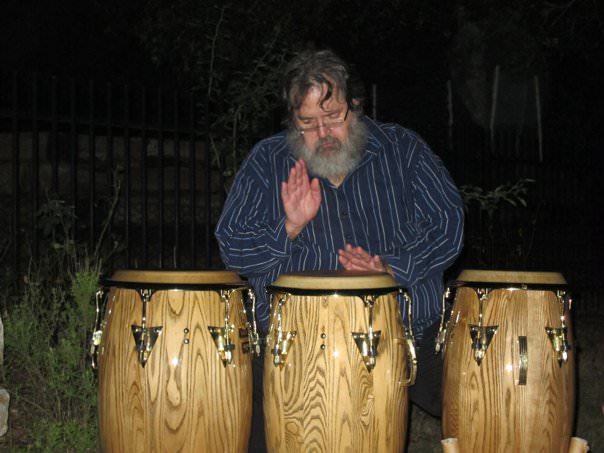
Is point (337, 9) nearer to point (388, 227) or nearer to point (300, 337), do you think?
point (388, 227)

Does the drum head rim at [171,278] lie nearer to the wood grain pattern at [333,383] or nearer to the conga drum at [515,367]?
the wood grain pattern at [333,383]

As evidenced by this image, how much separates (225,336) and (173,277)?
0.28 meters

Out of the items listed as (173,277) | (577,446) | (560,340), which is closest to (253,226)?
(173,277)

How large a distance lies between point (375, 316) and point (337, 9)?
10.3m

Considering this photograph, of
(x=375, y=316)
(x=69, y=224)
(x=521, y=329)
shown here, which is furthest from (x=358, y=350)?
(x=69, y=224)

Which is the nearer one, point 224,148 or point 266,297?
point 266,297

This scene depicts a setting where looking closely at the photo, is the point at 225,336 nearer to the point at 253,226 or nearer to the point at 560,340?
the point at 253,226

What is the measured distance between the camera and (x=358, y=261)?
10.8 feet

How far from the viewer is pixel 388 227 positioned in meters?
3.62

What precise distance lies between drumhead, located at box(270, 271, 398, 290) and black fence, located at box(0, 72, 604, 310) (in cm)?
272

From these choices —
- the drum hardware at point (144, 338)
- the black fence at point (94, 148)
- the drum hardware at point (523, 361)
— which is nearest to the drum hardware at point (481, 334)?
the drum hardware at point (523, 361)

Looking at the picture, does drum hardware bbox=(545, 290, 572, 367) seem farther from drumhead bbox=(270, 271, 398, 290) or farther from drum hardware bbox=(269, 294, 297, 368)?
drum hardware bbox=(269, 294, 297, 368)

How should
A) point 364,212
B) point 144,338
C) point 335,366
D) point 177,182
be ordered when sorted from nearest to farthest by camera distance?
point 335,366, point 144,338, point 364,212, point 177,182

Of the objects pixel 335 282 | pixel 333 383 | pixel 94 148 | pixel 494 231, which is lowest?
pixel 333 383
